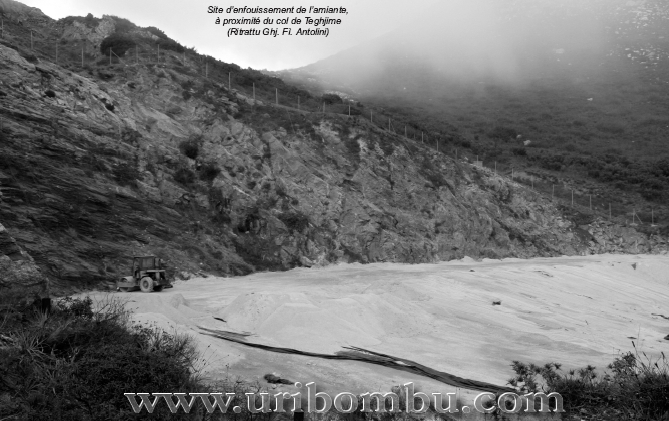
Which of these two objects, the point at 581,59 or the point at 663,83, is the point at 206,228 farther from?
the point at 581,59

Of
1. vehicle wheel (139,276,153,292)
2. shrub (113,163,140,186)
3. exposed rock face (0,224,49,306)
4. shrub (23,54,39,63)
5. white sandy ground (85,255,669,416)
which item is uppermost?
shrub (23,54,39,63)

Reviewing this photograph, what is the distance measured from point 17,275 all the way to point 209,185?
18.9 metres

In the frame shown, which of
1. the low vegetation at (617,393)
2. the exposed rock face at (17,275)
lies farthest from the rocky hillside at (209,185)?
the low vegetation at (617,393)

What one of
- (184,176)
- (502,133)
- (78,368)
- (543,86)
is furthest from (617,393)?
(543,86)

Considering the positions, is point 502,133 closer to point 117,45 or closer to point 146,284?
point 117,45

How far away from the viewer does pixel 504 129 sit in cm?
7475

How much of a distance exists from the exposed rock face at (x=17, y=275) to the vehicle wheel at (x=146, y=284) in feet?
20.9

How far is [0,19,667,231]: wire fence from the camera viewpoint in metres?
38.3

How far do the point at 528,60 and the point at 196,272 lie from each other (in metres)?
110

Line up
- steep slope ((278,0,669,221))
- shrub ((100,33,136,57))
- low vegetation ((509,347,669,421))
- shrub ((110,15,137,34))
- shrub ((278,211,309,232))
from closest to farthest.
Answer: low vegetation ((509,347,669,421))
shrub ((278,211,309,232))
shrub ((100,33,136,57))
shrub ((110,15,137,34))
steep slope ((278,0,669,221))

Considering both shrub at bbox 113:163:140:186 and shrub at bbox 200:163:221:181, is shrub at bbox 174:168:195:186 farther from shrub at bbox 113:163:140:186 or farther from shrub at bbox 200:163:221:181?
shrub at bbox 113:163:140:186

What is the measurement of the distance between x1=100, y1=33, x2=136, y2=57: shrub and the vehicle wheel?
27013mm

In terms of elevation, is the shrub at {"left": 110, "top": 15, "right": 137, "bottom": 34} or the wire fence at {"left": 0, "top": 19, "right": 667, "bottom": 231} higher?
the shrub at {"left": 110, "top": 15, "right": 137, "bottom": 34}

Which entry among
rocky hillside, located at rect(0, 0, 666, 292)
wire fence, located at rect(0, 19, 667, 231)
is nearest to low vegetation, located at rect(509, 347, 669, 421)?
rocky hillside, located at rect(0, 0, 666, 292)
